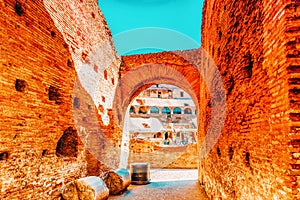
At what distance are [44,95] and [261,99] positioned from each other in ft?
13.9

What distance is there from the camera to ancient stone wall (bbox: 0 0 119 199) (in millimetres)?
3633

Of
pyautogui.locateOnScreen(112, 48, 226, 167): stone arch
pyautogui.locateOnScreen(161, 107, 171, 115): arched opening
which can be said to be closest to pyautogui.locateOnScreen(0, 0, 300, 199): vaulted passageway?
pyautogui.locateOnScreen(112, 48, 226, 167): stone arch

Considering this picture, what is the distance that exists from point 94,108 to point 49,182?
3183 millimetres

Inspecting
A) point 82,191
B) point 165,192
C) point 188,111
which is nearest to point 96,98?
point 82,191

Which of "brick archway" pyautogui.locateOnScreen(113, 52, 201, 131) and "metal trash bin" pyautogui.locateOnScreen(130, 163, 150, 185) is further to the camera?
"brick archway" pyautogui.locateOnScreen(113, 52, 201, 131)

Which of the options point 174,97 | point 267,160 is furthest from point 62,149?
point 174,97

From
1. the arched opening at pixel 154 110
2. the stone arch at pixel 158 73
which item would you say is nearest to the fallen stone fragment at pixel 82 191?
the stone arch at pixel 158 73

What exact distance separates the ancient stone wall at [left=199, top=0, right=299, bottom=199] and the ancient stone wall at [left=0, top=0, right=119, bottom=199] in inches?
149

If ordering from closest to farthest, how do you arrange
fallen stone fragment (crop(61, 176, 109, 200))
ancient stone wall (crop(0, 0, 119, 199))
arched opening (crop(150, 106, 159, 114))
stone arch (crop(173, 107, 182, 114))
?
ancient stone wall (crop(0, 0, 119, 199)) < fallen stone fragment (crop(61, 176, 109, 200)) < arched opening (crop(150, 106, 159, 114)) < stone arch (crop(173, 107, 182, 114))

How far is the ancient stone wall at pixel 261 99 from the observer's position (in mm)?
1779

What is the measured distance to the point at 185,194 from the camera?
6395 mm

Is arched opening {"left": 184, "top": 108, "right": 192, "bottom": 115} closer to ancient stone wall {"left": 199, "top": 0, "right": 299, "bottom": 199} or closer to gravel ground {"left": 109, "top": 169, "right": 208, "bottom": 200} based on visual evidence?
gravel ground {"left": 109, "top": 169, "right": 208, "bottom": 200}

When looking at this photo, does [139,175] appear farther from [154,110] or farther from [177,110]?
[177,110]

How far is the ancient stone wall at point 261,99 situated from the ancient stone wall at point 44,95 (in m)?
3.78
